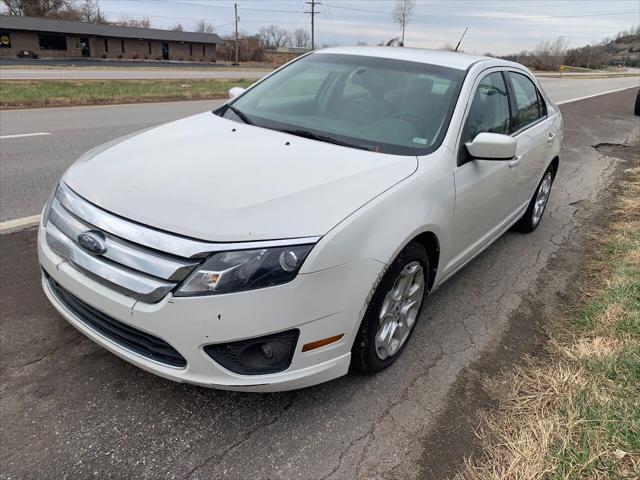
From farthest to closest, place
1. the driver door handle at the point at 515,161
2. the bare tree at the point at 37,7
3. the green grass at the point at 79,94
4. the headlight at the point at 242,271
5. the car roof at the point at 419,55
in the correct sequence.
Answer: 1. the bare tree at the point at 37,7
2. the green grass at the point at 79,94
3. the driver door handle at the point at 515,161
4. the car roof at the point at 419,55
5. the headlight at the point at 242,271

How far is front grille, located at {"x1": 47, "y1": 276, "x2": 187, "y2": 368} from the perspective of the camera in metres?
2.21

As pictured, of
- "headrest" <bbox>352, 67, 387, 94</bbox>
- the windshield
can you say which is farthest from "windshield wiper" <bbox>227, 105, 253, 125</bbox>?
"headrest" <bbox>352, 67, 387, 94</bbox>

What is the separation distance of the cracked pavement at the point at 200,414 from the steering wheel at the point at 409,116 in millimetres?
1307

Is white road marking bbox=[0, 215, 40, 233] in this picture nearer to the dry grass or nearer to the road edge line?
Result: the road edge line

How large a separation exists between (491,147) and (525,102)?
5.61 ft

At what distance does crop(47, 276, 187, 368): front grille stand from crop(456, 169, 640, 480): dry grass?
1.37 m

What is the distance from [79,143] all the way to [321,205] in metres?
6.98

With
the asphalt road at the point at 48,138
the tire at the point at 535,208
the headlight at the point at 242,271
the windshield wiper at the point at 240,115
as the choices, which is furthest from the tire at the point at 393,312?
the asphalt road at the point at 48,138

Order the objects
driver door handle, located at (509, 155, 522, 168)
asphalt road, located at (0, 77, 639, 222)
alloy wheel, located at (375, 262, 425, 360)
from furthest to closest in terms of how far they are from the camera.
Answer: asphalt road, located at (0, 77, 639, 222) → driver door handle, located at (509, 155, 522, 168) → alloy wheel, located at (375, 262, 425, 360)

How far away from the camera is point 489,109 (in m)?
3.64

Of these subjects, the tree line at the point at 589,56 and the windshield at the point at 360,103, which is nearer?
the windshield at the point at 360,103

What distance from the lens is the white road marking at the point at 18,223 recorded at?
4383 millimetres

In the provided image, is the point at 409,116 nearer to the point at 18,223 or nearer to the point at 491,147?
the point at 491,147

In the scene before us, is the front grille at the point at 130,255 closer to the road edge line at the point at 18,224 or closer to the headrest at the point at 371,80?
the headrest at the point at 371,80
